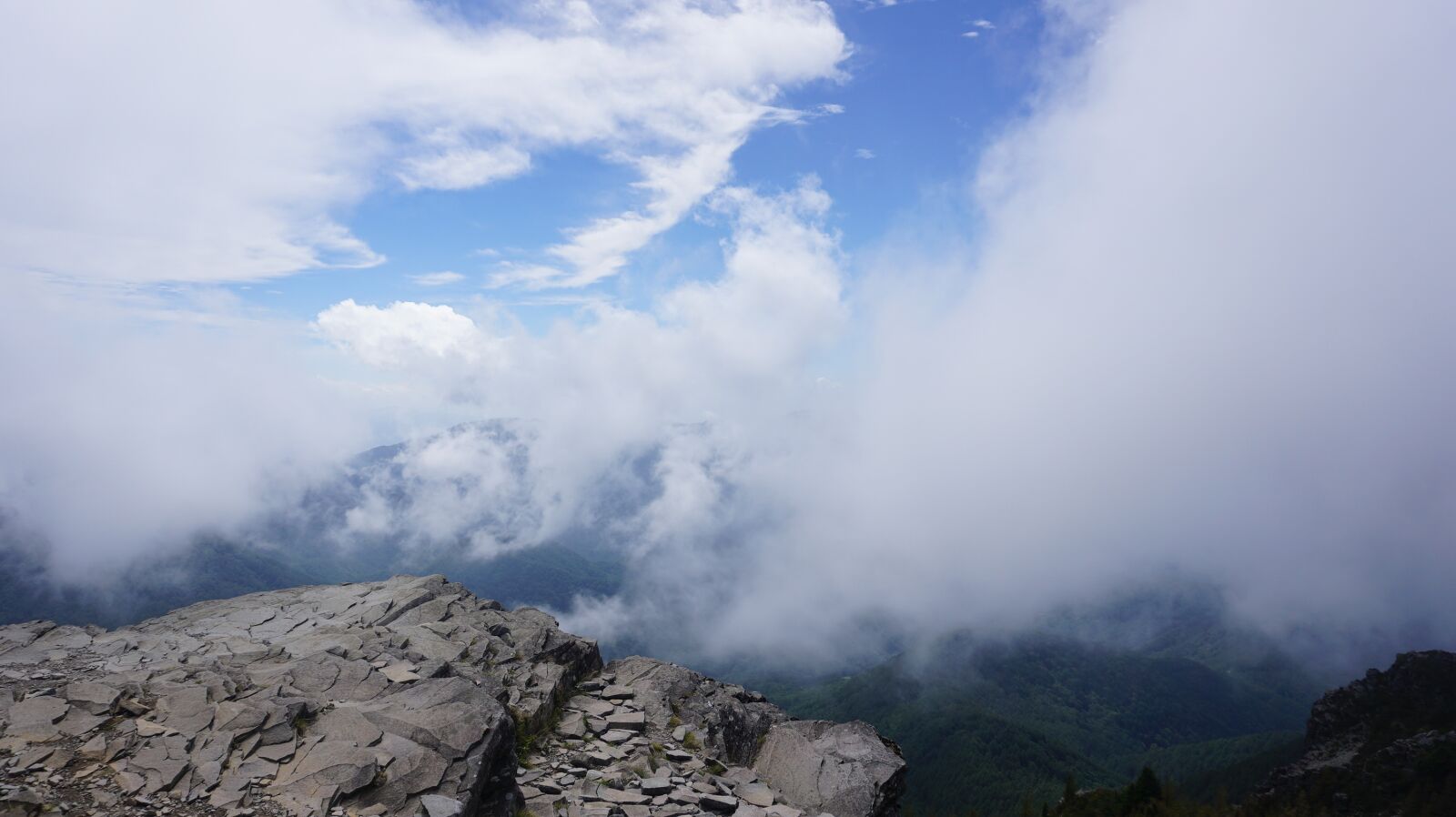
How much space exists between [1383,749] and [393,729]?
19612cm

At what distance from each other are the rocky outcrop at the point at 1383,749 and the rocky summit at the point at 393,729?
397ft

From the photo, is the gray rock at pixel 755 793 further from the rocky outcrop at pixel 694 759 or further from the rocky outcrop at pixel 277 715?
the rocky outcrop at pixel 277 715

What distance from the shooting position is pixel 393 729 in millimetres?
20688

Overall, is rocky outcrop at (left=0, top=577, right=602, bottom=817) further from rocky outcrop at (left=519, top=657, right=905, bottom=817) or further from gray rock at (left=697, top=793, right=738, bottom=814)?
gray rock at (left=697, top=793, right=738, bottom=814)

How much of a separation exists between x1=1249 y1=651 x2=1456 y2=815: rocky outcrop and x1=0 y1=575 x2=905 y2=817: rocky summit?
4763 inches

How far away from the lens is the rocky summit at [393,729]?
17.4m

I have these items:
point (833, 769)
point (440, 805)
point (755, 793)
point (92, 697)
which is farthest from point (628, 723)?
point (92, 697)

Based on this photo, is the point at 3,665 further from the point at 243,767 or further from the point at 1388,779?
the point at 1388,779

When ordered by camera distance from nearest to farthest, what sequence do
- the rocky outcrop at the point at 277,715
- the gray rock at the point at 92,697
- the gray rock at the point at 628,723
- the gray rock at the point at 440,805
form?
the rocky outcrop at the point at 277,715, the gray rock at the point at 440,805, the gray rock at the point at 92,697, the gray rock at the point at 628,723

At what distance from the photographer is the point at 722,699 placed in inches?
1189

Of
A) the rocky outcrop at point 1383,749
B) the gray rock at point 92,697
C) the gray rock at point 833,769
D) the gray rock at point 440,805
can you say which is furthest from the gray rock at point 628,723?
the rocky outcrop at point 1383,749

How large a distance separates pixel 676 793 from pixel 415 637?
51.1 ft

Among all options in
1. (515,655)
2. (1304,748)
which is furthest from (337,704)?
(1304,748)

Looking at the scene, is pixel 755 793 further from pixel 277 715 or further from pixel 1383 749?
pixel 1383 749
